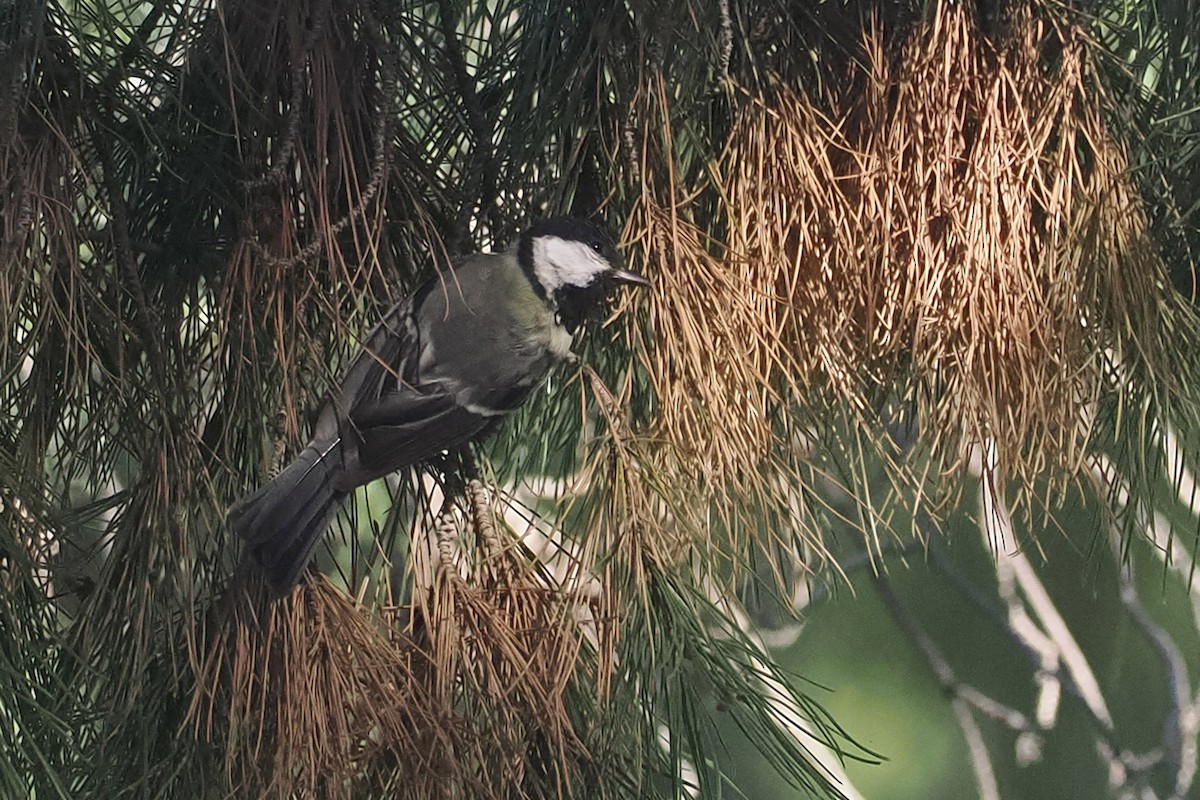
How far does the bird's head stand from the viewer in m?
0.53

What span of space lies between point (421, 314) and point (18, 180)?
0.17 metres

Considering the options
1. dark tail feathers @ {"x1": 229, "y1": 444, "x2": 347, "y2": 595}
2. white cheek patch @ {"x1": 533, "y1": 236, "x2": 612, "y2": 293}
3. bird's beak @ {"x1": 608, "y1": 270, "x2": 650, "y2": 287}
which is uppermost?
white cheek patch @ {"x1": 533, "y1": 236, "x2": 612, "y2": 293}

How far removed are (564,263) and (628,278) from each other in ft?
0.12

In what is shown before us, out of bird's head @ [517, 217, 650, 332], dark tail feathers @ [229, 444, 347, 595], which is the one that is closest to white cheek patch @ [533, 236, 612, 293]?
bird's head @ [517, 217, 650, 332]

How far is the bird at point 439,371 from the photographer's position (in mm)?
506

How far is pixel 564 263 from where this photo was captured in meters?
0.55

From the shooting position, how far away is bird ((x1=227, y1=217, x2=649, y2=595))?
506 millimetres

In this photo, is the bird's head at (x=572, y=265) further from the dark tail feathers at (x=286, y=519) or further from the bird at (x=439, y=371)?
the dark tail feathers at (x=286, y=519)

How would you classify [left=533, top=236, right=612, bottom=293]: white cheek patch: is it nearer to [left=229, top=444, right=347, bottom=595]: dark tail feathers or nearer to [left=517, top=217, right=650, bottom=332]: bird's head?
[left=517, top=217, right=650, bottom=332]: bird's head

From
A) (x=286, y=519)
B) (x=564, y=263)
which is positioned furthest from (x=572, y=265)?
(x=286, y=519)

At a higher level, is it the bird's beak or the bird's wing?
the bird's beak

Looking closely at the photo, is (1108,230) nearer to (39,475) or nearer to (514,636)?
(514,636)

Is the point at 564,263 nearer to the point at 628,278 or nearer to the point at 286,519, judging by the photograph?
the point at 628,278

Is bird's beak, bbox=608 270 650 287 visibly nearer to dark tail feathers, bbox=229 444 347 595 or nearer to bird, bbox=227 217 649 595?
bird, bbox=227 217 649 595
